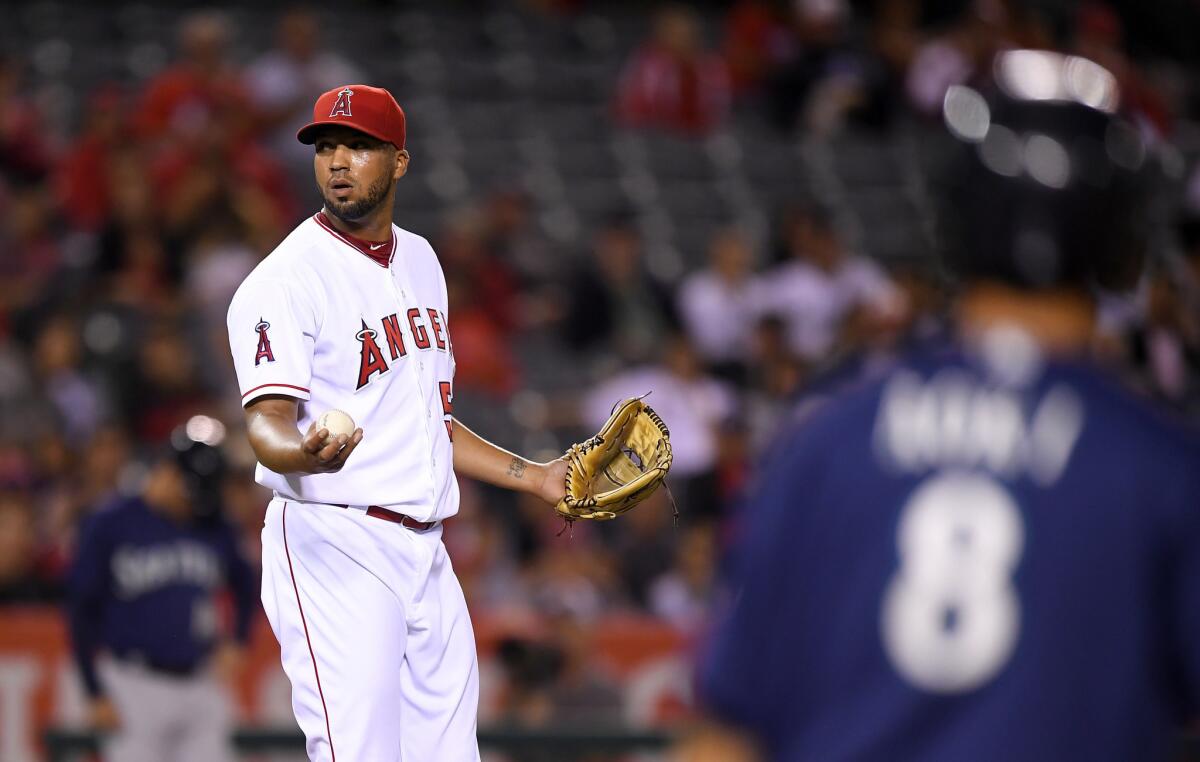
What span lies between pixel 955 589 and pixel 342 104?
2.87 metres

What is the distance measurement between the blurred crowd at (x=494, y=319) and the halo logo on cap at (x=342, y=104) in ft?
14.8

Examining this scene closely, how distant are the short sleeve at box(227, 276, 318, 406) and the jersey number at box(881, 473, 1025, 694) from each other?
2490 mm

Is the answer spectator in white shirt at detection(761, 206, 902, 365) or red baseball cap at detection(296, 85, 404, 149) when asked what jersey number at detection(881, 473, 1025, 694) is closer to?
red baseball cap at detection(296, 85, 404, 149)

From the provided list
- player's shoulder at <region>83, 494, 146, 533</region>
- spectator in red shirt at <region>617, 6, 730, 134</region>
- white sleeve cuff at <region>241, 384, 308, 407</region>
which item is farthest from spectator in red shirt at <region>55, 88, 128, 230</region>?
white sleeve cuff at <region>241, 384, 308, 407</region>

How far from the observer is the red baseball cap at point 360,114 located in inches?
175

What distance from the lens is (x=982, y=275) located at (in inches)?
83.3

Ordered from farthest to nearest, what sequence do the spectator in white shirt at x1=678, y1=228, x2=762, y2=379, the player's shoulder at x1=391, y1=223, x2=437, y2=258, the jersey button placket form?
the spectator in white shirt at x1=678, y1=228, x2=762, y2=379 → the player's shoulder at x1=391, y1=223, x2=437, y2=258 → the jersey button placket

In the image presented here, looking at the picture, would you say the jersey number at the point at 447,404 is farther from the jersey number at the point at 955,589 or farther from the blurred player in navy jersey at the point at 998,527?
the jersey number at the point at 955,589

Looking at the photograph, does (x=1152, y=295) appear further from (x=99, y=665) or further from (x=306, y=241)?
(x=306, y=241)

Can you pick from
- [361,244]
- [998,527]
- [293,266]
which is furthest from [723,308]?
[998,527]

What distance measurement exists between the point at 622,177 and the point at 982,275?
11.0 metres

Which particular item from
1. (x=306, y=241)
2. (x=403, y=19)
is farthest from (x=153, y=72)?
(x=306, y=241)

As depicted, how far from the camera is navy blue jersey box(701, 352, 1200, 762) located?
6.48 feet

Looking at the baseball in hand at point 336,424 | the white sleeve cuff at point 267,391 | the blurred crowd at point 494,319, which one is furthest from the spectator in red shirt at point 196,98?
the baseball in hand at point 336,424
